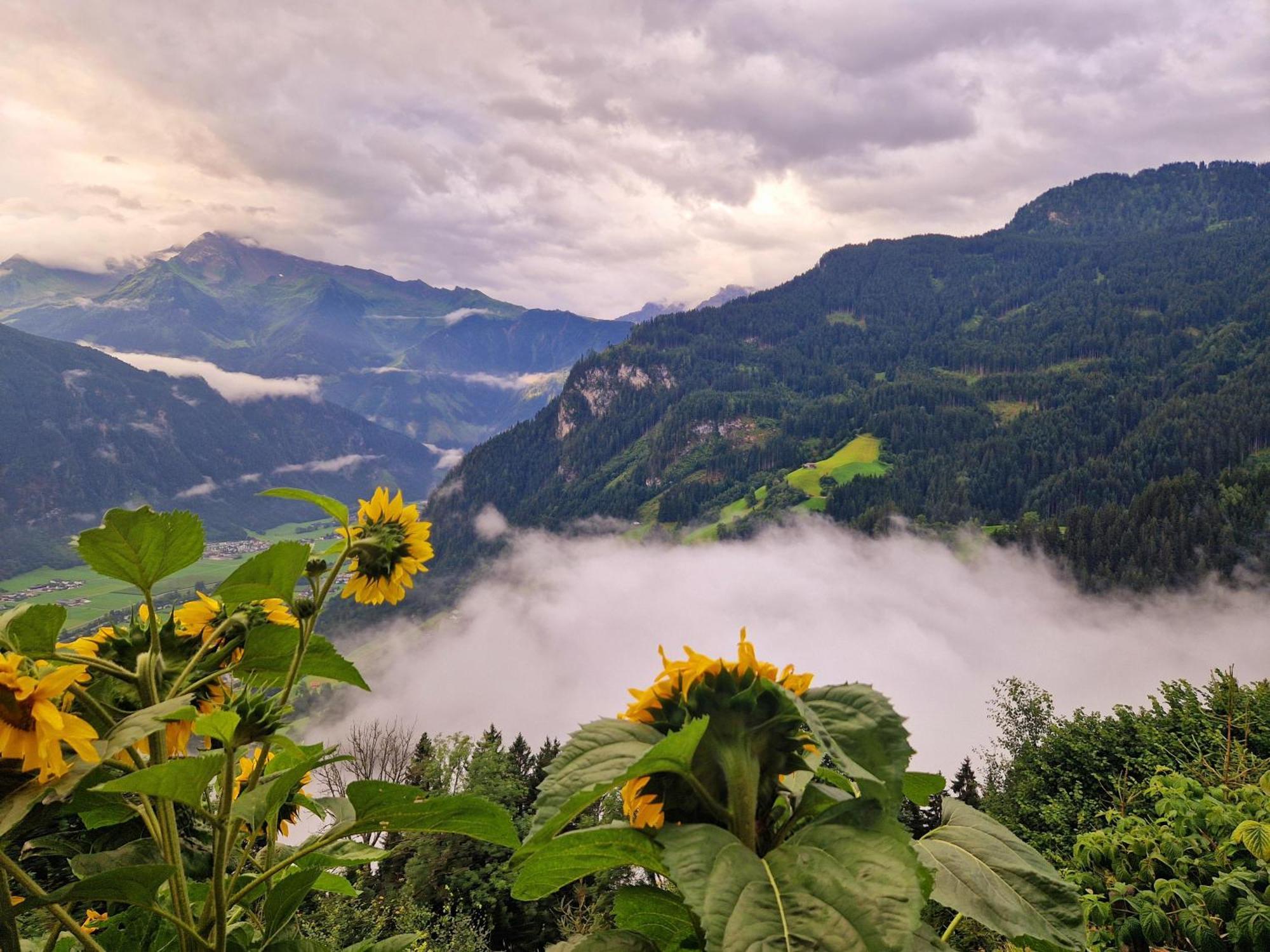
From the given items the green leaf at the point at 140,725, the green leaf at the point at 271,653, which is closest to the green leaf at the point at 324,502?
the green leaf at the point at 271,653

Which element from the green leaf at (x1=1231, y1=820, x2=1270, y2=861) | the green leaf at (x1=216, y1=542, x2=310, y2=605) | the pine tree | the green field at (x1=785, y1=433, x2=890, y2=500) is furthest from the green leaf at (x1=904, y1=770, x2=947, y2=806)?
the green field at (x1=785, y1=433, x2=890, y2=500)

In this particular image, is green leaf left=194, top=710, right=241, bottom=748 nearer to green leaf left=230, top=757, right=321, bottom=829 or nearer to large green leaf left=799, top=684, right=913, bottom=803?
green leaf left=230, top=757, right=321, bottom=829

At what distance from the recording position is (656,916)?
4.23 feet

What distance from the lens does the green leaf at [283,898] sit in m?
1.44

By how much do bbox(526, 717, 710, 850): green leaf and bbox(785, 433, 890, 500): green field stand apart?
177 m

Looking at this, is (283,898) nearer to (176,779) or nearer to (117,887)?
(117,887)

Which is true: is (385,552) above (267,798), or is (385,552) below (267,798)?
above

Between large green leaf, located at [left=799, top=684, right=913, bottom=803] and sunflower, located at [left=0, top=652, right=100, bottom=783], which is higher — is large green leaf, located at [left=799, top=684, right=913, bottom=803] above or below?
below

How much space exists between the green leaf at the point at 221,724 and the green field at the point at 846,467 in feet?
583

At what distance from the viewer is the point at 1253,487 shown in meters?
116

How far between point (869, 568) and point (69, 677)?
193 metres

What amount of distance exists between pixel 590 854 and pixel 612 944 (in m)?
0.25

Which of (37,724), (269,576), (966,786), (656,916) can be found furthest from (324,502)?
(966,786)

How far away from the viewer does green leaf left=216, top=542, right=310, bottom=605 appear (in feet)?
4.99
